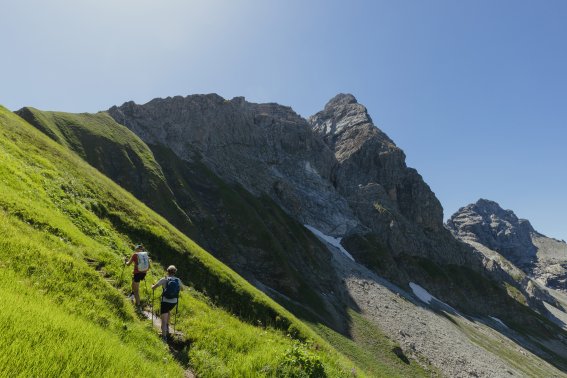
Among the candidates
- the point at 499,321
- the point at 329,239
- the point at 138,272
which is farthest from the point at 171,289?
the point at 499,321

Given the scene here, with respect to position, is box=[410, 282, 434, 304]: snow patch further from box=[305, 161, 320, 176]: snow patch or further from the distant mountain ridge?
box=[305, 161, 320, 176]: snow patch

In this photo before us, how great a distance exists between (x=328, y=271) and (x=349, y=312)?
16.9 meters

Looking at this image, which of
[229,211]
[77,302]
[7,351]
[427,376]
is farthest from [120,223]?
[229,211]

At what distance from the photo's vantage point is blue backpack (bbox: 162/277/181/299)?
16641 mm

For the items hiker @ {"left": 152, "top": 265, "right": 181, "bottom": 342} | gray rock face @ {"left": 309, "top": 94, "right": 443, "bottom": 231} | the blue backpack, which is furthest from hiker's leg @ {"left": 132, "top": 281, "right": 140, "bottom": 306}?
gray rock face @ {"left": 309, "top": 94, "right": 443, "bottom": 231}

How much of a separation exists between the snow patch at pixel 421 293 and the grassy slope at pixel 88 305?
10043 cm

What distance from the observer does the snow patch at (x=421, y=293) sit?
11960cm

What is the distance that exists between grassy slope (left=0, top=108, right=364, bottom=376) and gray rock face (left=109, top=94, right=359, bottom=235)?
A: 3501 inches

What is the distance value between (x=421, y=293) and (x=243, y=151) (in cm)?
8147

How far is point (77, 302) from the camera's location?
13227 mm

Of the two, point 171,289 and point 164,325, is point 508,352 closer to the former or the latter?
point 171,289

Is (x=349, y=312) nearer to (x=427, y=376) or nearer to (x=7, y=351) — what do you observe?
(x=427, y=376)

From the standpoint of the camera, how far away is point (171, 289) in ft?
55.1

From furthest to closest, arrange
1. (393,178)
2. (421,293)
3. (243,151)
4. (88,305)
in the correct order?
1. (393,178)
2. (243,151)
3. (421,293)
4. (88,305)
